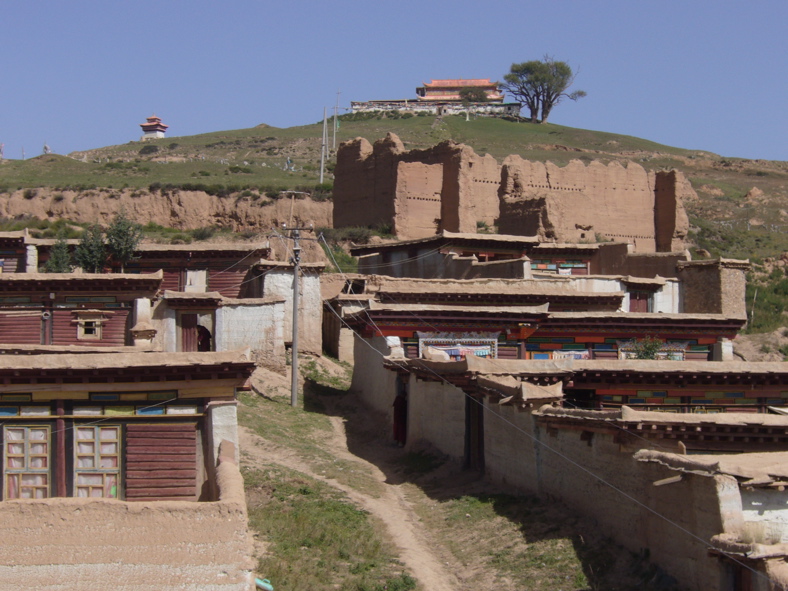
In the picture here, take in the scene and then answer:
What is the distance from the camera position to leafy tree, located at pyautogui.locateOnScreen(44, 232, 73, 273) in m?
30.1

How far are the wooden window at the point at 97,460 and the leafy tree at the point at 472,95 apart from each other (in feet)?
329

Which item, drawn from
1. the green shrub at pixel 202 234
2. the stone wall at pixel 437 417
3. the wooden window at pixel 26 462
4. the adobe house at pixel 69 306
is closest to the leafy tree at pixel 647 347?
the stone wall at pixel 437 417

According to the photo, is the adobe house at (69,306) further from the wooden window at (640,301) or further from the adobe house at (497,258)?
the wooden window at (640,301)

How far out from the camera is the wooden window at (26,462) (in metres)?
12.8

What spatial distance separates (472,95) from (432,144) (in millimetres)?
31499

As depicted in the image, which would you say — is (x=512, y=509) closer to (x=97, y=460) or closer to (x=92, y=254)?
(x=97, y=460)

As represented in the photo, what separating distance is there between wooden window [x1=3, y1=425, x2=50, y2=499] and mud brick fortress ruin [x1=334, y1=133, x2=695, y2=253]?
1138 inches

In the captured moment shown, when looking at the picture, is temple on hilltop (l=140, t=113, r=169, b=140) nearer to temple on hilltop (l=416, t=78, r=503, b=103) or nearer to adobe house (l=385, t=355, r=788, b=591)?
temple on hilltop (l=416, t=78, r=503, b=103)

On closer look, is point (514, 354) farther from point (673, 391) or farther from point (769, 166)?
point (769, 166)

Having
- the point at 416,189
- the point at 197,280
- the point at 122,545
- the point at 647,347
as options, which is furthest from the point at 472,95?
the point at 122,545

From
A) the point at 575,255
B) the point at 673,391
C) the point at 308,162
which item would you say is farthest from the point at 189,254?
the point at 308,162

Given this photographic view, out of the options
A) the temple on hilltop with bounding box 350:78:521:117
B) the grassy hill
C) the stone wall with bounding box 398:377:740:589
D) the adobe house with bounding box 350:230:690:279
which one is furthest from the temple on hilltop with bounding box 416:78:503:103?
the stone wall with bounding box 398:377:740:589

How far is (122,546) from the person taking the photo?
10102 mm

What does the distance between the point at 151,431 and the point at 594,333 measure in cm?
1556
